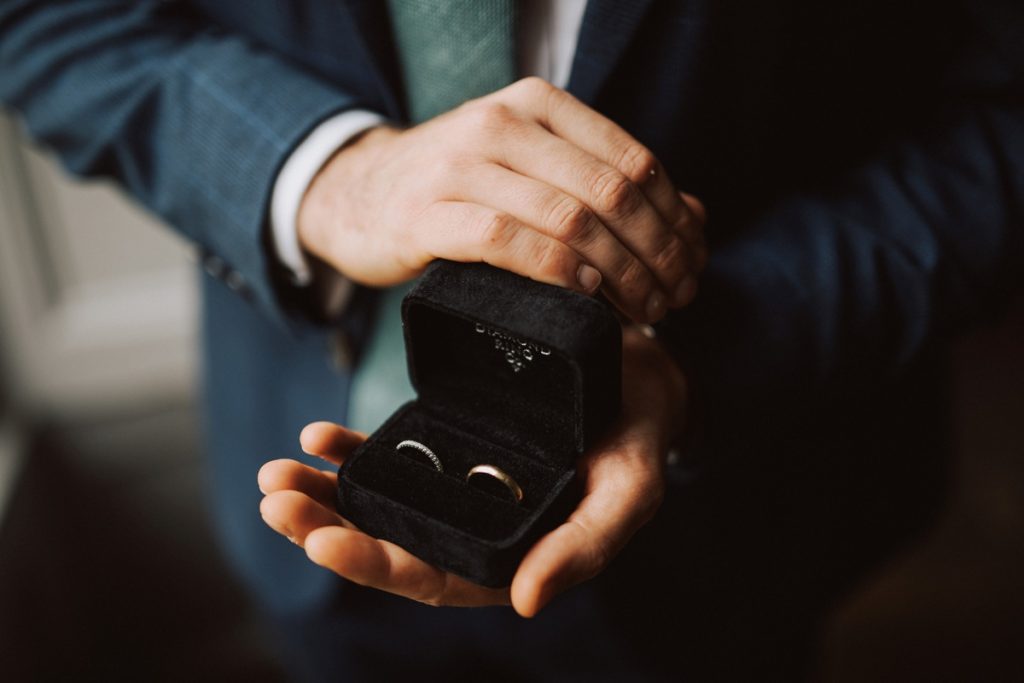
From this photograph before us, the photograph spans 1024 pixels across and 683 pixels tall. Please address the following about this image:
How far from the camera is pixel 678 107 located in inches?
26.9

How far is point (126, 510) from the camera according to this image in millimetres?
1692

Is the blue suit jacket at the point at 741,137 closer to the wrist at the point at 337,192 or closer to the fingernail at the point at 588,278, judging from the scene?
the wrist at the point at 337,192

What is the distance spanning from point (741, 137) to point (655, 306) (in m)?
0.23

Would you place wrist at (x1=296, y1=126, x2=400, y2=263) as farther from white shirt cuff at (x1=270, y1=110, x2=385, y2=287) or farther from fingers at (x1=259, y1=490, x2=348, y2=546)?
fingers at (x1=259, y1=490, x2=348, y2=546)

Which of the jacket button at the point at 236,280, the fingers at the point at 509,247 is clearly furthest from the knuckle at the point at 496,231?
the jacket button at the point at 236,280

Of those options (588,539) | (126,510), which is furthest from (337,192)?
(126,510)

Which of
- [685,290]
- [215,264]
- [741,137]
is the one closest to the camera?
[685,290]

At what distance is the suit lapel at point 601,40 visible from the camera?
619mm

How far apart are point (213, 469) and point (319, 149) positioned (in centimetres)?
61

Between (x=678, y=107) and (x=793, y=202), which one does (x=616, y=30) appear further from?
(x=793, y=202)

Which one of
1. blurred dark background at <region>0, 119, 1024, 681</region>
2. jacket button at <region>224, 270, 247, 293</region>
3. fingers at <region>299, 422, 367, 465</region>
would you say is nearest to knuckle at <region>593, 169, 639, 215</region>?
fingers at <region>299, 422, 367, 465</region>

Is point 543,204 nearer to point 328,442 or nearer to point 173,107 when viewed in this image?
point 328,442

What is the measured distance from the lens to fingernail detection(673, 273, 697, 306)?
61 cm

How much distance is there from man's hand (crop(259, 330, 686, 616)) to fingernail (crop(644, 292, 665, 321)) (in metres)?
0.07
